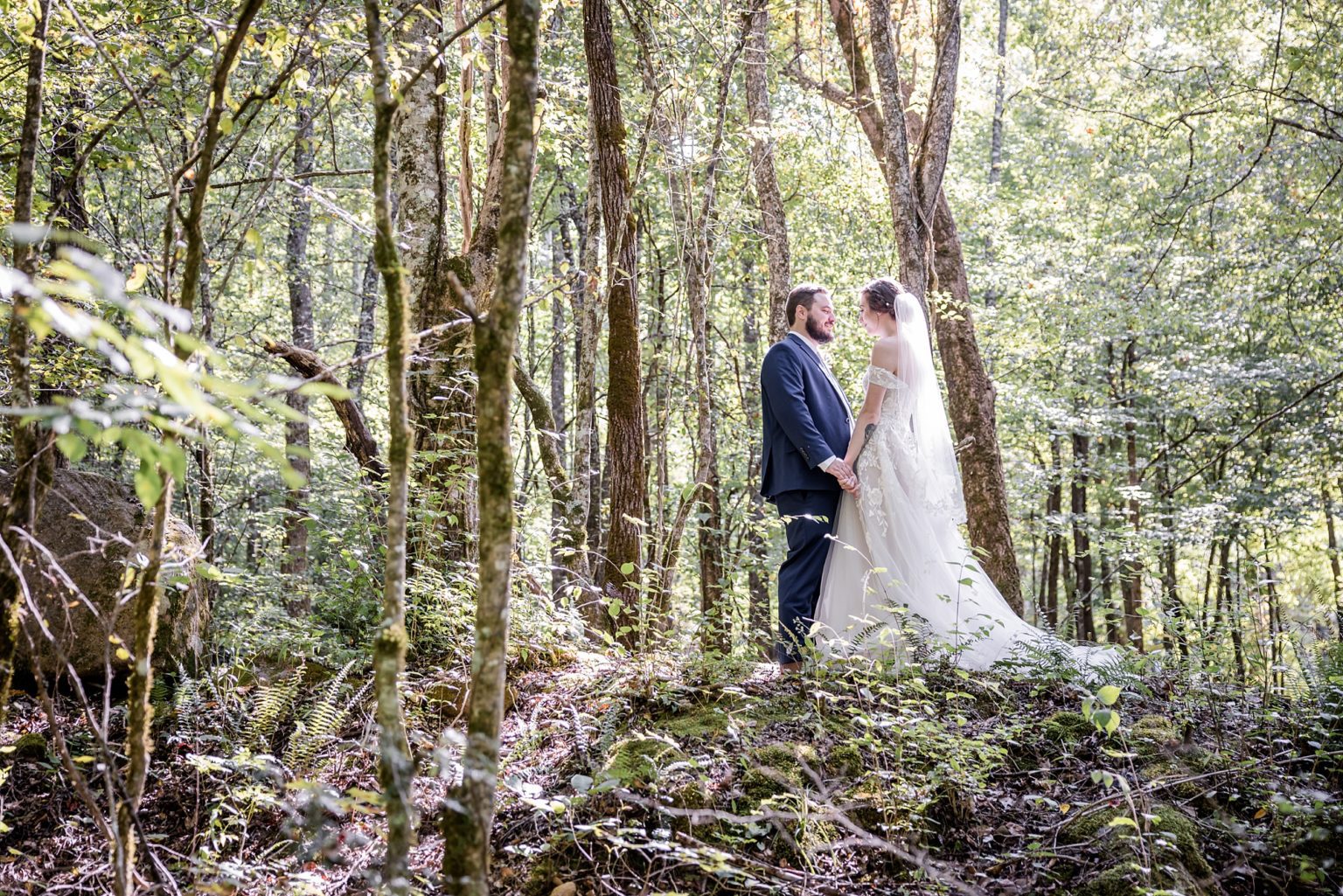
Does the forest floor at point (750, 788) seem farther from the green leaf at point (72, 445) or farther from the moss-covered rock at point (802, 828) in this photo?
the green leaf at point (72, 445)

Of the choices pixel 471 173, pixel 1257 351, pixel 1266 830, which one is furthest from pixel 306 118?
pixel 1257 351

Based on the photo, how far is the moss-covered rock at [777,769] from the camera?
11.3ft

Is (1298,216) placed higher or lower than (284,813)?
higher

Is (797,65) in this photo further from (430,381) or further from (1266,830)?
(1266,830)

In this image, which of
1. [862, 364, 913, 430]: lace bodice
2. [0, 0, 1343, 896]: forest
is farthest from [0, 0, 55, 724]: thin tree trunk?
[862, 364, 913, 430]: lace bodice

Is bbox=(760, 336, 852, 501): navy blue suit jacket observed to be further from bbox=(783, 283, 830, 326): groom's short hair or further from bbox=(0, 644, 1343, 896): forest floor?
bbox=(0, 644, 1343, 896): forest floor

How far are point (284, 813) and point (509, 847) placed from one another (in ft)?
4.61

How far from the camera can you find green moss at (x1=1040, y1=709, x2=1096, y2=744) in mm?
4242

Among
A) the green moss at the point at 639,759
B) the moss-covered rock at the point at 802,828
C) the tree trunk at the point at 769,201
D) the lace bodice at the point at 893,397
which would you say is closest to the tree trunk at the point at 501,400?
the green moss at the point at 639,759

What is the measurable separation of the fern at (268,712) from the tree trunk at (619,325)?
2.07 m

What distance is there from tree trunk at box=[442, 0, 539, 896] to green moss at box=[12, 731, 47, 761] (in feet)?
11.9

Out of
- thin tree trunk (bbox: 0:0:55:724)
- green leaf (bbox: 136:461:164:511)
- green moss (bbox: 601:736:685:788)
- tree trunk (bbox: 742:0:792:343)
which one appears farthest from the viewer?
tree trunk (bbox: 742:0:792:343)

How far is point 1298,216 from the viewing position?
30.7 feet

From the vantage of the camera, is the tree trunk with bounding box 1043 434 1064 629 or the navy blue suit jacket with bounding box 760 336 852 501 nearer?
the navy blue suit jacket with bounding box 760 336 852 501
